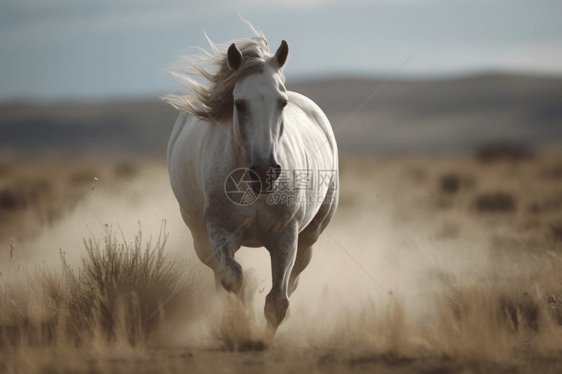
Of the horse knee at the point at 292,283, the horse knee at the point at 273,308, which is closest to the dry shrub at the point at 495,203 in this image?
the horse knee at the point at 292,283

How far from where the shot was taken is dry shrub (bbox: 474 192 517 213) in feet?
52.3

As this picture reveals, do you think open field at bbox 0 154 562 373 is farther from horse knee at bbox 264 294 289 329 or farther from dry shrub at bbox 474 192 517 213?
dry shrub at bbox 474 192 517 213

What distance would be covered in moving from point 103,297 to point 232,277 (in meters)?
1.47

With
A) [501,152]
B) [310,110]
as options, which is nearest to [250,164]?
[310,110]

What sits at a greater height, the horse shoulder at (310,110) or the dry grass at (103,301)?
the horse shoulder at (310,110)

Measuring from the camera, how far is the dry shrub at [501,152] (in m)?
22.4

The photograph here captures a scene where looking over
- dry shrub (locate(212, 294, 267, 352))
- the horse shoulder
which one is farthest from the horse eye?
the horse shoulder

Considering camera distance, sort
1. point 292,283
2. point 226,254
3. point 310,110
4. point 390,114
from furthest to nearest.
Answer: point 390,114, point 310,110, point 292,283, point 226,254

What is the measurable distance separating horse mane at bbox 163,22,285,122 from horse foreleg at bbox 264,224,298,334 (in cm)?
110

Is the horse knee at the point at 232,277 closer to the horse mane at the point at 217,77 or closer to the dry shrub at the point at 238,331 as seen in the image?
the dry shrub at the point at 238,331

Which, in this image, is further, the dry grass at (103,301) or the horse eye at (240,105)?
the dry grass at (103,301)

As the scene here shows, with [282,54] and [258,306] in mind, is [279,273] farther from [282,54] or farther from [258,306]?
[258,306]

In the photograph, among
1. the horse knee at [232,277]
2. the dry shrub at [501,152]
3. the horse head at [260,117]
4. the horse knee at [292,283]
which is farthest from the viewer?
the dry shrub at [501,152]

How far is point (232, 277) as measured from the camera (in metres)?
3.85
